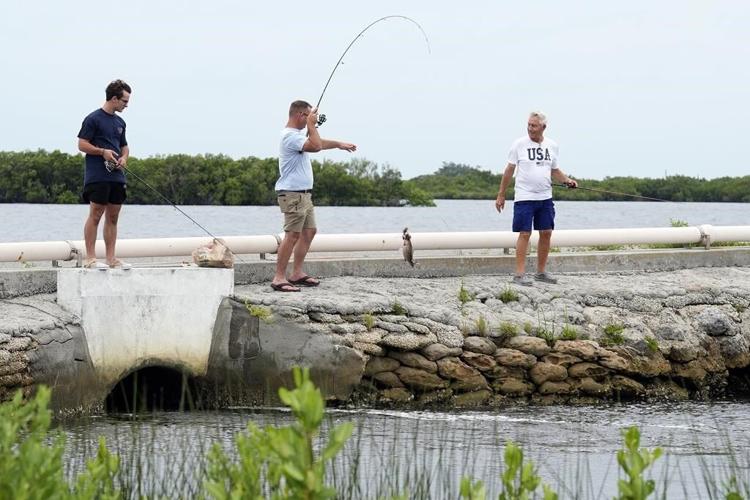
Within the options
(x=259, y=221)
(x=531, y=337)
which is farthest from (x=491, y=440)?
(x=259, y=221)

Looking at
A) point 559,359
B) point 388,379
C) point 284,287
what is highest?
point 284,287

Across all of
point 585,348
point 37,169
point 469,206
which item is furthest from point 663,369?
point 469,206

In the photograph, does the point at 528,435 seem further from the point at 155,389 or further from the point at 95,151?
the point at 95,151

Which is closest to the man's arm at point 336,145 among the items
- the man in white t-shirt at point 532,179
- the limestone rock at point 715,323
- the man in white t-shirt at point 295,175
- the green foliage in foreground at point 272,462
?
the man in white t-shirt at point 295,175

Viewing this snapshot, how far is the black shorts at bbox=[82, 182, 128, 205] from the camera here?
10.8 m

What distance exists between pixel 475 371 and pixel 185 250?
9.10 ft

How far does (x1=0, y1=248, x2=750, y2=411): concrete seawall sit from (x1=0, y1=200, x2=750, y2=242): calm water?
9.16 m

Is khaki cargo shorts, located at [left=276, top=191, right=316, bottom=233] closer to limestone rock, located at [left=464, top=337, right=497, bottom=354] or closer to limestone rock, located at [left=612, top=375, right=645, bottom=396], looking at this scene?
limestone rock, located at [left=464, top=337, right=497, bottom=354]

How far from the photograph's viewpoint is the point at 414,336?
11352mm

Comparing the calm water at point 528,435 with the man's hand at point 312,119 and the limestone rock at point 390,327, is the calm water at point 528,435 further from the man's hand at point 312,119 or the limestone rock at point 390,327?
the man's hand at point 312,119

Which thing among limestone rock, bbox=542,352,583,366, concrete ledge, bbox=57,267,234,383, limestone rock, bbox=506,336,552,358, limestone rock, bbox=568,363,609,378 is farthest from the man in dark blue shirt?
limestone rock, bbox=568,363,609,378

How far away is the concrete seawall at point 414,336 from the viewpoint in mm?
10570

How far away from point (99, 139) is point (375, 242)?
10.4ft

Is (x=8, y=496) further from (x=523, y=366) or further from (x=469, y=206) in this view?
(x=469, y=206)
